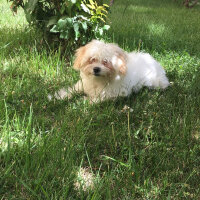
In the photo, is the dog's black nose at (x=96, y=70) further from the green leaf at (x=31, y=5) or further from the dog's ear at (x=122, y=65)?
the green leaf at (x=31, y=5)

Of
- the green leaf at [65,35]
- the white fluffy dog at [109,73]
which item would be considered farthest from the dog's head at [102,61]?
the green leaf at [65,35]

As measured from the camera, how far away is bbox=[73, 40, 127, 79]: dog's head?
2.15 m

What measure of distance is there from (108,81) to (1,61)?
127 centimetres

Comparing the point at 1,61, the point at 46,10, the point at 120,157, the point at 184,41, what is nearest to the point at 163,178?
the point at 120,157

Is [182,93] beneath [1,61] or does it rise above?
beneath

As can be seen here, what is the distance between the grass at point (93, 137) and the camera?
4.08 ft

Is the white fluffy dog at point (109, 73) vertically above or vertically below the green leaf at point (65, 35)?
below

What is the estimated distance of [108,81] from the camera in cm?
233

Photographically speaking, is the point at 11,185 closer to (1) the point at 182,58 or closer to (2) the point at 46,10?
(2) the point at 46,10

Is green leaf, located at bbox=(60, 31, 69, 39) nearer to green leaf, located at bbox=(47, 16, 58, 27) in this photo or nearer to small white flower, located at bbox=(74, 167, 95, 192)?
green leaf, located at bbox=(47, 16, 58, 27)

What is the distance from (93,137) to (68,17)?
1.56 metres

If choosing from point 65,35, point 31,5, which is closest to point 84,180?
point 65,35

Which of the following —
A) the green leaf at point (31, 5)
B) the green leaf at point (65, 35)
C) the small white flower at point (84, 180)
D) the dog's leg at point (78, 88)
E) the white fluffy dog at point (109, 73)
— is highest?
Answer: the green leaf at point (31, 5)

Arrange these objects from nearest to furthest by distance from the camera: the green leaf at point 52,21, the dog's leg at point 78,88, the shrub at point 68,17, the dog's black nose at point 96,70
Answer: the dog's black nose at point 96,70 → the dog's leg at point 78,88 → the shrub at point 68,17 → the green leaf at point 52,21
